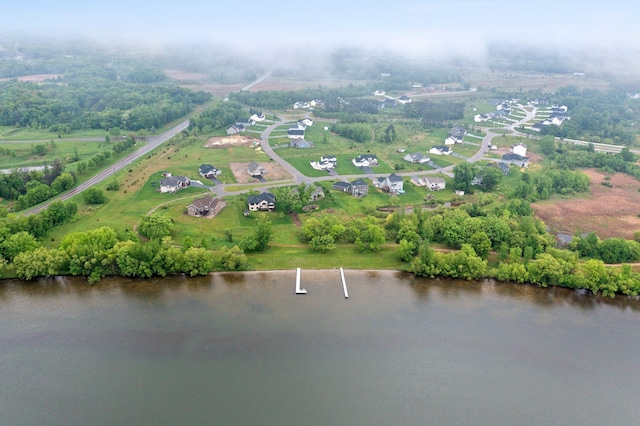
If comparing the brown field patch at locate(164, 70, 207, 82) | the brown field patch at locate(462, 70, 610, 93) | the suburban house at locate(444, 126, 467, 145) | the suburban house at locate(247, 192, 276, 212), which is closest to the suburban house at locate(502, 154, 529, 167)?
the suburban house at locate(444, 126, 467, 145)

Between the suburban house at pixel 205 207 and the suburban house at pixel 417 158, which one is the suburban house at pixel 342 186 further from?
the suburban house at pixel 417 158

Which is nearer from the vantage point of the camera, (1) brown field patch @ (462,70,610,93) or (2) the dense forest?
(2) the dense forest

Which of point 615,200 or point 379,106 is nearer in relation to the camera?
point 615,200

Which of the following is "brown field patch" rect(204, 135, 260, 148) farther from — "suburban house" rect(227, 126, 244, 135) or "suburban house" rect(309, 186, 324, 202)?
"suburban house" rect(309, 186, 324, 202)

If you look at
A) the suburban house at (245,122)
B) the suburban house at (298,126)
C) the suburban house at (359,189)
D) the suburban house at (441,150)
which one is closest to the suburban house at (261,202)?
the suburban house at (359,189)

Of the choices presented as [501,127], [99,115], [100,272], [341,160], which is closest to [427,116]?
[501,127]

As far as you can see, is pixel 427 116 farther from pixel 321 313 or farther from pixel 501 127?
pixel 321 313
